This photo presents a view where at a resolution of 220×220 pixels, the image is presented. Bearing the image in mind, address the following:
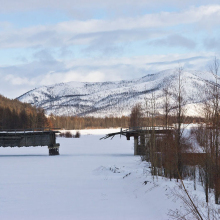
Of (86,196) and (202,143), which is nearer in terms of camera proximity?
(202,143)

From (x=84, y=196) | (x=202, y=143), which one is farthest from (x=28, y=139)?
(x=202, y=143)

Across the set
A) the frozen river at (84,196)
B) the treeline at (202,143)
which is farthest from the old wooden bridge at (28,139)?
the treeline at (202,143)

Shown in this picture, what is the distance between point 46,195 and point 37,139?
2606 cm

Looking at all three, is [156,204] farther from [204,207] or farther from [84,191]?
[84,191]

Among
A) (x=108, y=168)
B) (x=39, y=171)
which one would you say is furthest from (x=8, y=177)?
(x=108, y=168)

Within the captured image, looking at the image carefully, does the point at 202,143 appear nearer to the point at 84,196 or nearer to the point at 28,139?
the point at 84,196

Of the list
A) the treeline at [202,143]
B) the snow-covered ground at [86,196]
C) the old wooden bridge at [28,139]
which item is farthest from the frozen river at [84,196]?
the old wooden bridge at [28,139]

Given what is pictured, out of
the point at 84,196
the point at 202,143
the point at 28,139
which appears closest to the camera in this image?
the point at 202,143

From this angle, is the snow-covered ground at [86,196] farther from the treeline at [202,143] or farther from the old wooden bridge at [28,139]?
the old wooden bridge at [28,139]

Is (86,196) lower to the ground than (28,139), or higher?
lower

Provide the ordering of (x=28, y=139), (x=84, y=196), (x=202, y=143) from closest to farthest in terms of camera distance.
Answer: (x=202, y=143) < (x=84, y=196) < (x=28, y=139)

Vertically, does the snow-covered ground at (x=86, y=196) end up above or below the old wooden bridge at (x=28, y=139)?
below

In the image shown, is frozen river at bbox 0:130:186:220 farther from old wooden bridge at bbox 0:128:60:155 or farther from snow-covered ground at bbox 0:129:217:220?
old wooden bridge at bbox 0:128:60:155

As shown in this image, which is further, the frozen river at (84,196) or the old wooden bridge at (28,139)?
the old wooden bridge at (28,139)
